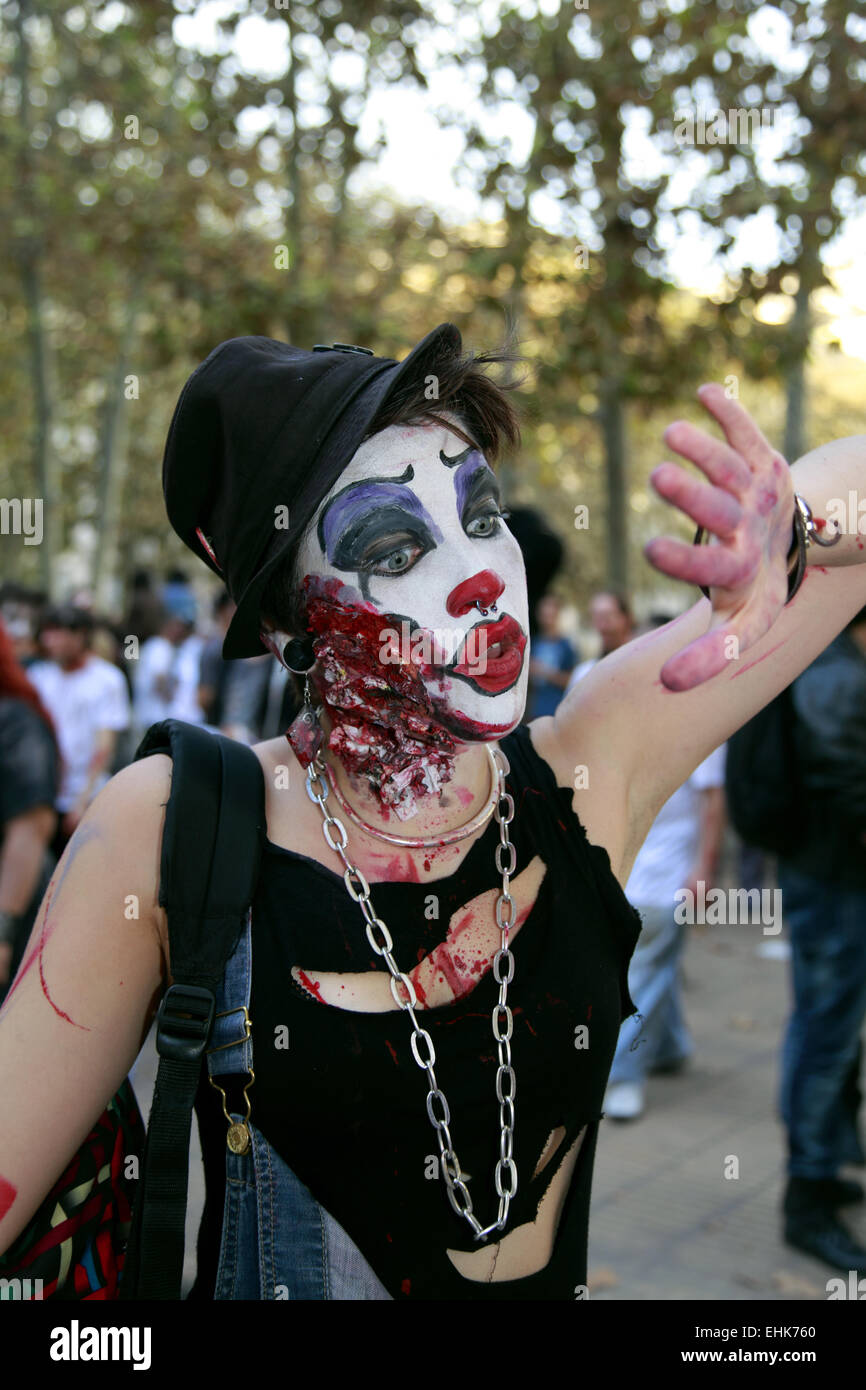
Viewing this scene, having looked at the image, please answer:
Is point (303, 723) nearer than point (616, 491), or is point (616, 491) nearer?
point (303, 723)

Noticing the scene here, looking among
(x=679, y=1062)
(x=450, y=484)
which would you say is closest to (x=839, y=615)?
(x=450, y=484)

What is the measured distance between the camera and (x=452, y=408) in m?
1.89

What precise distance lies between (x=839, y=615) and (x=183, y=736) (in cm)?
95

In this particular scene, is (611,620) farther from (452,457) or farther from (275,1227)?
(275,1227)

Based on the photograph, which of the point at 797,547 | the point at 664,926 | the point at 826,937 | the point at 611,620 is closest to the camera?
the point at 797,547

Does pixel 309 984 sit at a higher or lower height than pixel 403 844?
lower

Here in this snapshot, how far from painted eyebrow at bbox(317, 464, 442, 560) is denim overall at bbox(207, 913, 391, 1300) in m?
0.56

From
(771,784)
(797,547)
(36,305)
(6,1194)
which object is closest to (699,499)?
(797,547)

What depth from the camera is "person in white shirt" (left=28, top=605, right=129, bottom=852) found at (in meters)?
7.14

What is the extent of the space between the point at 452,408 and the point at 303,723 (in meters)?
0.50

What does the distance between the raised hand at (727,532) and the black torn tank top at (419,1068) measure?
0.52 m

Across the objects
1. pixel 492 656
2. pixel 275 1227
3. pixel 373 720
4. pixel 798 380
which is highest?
pixel 798 380

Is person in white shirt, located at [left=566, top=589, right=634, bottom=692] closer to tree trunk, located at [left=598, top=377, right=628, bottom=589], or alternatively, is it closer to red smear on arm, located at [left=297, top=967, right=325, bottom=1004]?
tree trunk, located at [left=598, top=377, right=628, bottom=589]
